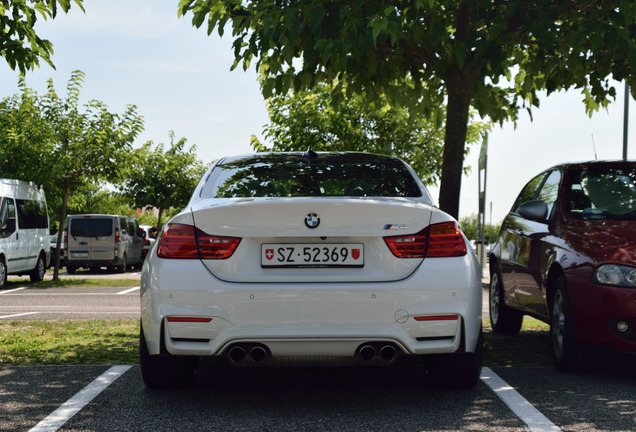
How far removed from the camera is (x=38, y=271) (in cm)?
2200

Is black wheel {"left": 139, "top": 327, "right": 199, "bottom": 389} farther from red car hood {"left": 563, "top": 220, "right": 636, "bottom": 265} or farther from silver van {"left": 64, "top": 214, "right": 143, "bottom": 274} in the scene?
silver van {"left": 64, "top": 214, "right": 143, "bottom": 274}

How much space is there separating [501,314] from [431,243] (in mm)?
4145

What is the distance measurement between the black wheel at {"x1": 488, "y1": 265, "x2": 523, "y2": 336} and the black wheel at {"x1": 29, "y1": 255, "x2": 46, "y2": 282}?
15.5 m

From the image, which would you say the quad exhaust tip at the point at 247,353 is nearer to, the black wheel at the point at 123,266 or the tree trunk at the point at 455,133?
the tree trunk at the point at 455,133

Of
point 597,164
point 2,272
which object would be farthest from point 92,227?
point 597,164

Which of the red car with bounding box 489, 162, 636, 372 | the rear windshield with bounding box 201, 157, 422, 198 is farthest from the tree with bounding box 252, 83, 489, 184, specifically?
the rear windshield with bounding box 201, 157, 422, 198

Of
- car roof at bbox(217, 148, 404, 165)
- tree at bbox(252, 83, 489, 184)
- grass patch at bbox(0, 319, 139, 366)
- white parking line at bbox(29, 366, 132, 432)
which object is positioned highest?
tree at bbox(252, 83, 489, 184)

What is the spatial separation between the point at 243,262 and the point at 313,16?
3.23 meters

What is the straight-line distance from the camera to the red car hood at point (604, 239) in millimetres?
5840

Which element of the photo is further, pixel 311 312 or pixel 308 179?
pixel 308 179

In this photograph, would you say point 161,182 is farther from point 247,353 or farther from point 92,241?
point 247,353

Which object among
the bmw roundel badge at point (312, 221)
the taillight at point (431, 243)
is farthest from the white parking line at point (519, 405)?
the bmw roundel badge at point (312, 221)

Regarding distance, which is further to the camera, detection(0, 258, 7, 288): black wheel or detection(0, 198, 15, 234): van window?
detection(0, 198, 15, 234): van window

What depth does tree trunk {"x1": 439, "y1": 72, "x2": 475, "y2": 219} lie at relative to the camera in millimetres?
8961
